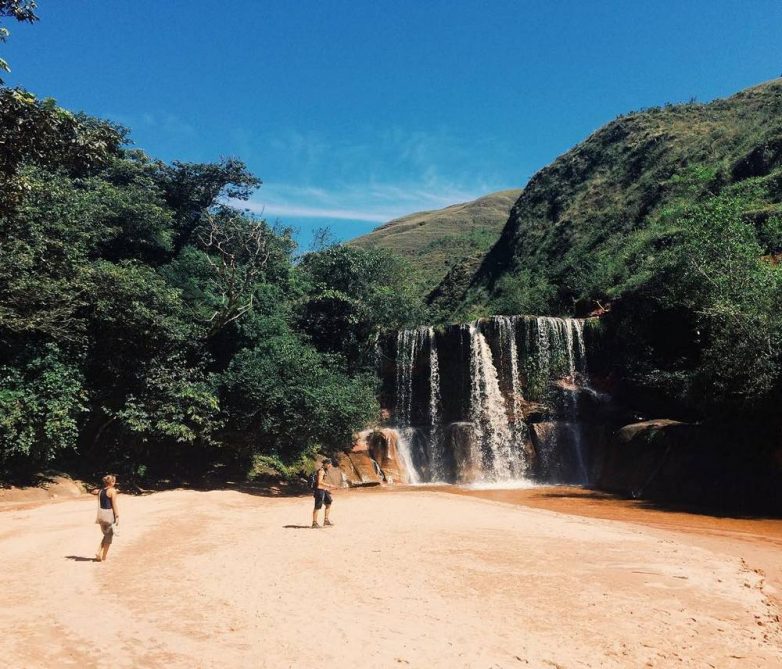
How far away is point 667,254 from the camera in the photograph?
3036 cm

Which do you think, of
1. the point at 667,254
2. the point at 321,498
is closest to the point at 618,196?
the point at 667,254

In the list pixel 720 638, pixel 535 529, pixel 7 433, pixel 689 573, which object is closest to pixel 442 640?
pixel 720 638

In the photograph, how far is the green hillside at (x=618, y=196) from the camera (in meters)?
40.9

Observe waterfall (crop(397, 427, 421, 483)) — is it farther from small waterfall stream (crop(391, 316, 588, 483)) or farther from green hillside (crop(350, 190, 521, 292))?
green hillside (crop(350, 190, 521, 292))

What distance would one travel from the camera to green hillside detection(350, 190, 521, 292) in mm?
88250

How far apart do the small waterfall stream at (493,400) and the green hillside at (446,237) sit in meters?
27.6

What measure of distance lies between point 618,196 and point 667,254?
28.7m

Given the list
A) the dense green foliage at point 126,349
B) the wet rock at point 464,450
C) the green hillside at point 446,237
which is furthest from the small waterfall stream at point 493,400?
the green hillside at point 446,237

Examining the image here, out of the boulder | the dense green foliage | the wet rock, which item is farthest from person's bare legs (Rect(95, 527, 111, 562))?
the wet rock

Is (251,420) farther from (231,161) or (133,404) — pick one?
(231,161)

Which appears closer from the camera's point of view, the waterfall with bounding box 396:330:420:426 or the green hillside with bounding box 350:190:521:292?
the waterfall with bounding box 396:330:420:426

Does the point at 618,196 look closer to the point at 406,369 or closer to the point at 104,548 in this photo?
the point at 406,369

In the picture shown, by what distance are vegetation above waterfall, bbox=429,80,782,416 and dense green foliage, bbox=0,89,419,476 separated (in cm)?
1387

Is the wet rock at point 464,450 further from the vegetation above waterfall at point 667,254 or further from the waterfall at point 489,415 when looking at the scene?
the vegetation above waterfall at point 667,254
